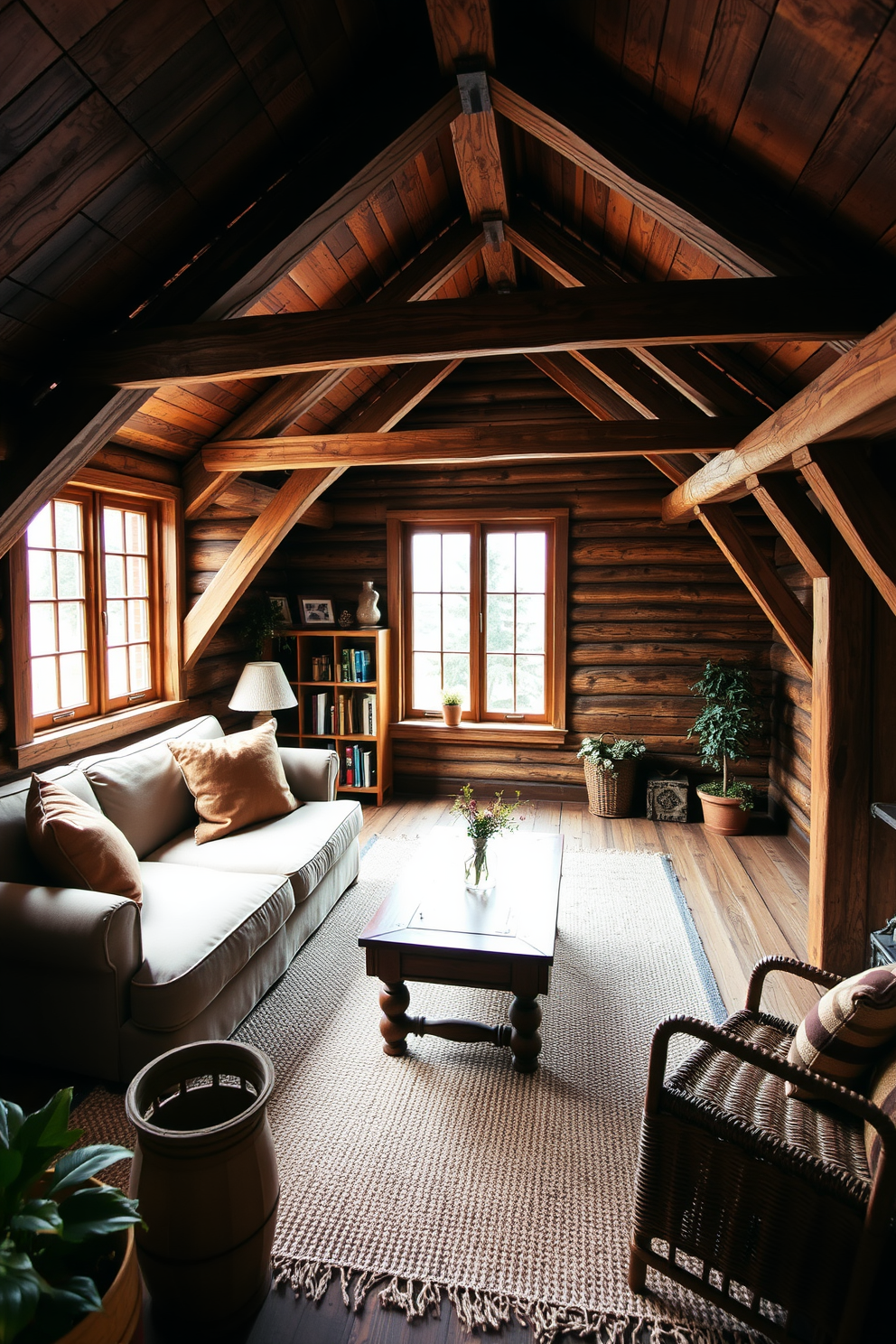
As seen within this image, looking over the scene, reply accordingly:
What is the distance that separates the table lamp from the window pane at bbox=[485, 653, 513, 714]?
191 centimetres

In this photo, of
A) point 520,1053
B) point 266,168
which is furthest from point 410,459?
point 520,1053

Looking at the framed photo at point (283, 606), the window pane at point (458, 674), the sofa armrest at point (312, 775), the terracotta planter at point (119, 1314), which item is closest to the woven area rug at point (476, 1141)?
the terracotta planter at point (119, 1314)

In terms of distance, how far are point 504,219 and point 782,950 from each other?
3.90 metres

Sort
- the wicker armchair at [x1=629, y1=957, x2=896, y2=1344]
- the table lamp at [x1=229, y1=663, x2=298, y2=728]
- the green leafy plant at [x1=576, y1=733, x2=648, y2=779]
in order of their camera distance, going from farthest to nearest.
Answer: the green leafy plant at [x1=576, y1=733, x2=648, y2=779] < the table lamp at [x1=229, y1=663, x2=298, y2=728] < the wicker armchair at [x1=629, y1=957, x2=896, y2=1344]

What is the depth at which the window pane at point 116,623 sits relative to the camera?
13.4 ft

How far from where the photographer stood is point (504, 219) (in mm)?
3664

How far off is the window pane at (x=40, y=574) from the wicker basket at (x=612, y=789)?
380 cm

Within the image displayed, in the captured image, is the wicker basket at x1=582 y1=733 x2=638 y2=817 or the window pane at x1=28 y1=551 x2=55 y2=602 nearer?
the window pane at x1=28 y1=551 x2=55 y2=602

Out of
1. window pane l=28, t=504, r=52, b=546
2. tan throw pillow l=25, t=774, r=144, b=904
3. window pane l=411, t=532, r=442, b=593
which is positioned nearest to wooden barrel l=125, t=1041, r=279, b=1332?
tan throw pillow l=25, t=774, r=144, b=904

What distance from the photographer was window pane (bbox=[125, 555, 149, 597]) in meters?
4.30

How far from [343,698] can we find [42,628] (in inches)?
101

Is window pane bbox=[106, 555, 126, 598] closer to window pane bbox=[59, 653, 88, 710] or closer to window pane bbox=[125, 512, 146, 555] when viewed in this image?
window pane bbox=[125, 512, 146, 555]

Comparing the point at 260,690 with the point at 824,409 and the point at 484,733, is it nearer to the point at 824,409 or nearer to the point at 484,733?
the point at 484,733

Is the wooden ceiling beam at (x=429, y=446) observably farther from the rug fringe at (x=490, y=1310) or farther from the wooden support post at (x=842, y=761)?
the rug fringe at (x=490, y=1310)
